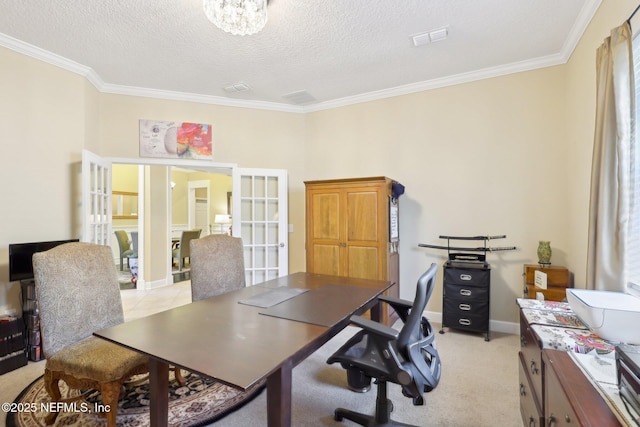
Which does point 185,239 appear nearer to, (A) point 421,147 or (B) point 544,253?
(A) point 421,147

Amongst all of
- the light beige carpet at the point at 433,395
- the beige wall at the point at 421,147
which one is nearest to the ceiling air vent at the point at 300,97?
the beige wall at the point at 421,147

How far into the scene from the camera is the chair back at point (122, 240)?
6.43 m

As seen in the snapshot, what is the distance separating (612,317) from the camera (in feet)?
4.48

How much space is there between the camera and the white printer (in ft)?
4.39

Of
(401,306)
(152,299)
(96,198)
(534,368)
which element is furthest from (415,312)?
(152,299)

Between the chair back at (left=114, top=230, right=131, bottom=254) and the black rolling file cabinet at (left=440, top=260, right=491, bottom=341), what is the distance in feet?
21.1

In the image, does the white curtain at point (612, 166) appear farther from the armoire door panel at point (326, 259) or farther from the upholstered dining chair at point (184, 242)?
the upholstered dining chair at point (184, 242)

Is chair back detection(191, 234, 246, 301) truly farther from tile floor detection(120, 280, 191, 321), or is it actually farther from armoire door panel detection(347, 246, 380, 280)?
tile floor detection(120, 280, 191, 321)

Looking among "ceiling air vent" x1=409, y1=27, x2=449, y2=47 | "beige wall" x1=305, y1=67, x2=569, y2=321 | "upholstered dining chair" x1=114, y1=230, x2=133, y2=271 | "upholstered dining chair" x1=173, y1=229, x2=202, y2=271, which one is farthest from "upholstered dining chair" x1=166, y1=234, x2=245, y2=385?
"upholstered dining chair" x1=114, y1=230, x2=133, y2=271

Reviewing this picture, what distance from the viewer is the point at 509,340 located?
3123 millimetres

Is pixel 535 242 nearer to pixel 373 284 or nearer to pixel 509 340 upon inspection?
pixel 509 340

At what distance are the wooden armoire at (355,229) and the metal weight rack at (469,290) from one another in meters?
0.62

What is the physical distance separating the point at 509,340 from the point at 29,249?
15.5ft

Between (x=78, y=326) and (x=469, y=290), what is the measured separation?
11.0ft
